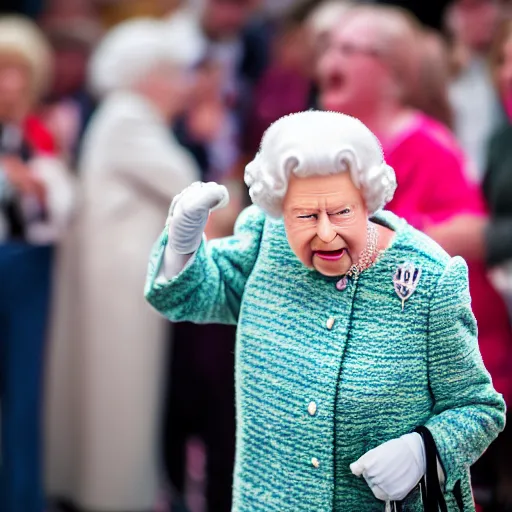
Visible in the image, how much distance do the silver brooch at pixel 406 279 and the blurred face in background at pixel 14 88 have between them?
7.70 ft

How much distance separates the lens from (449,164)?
2682 millimetres

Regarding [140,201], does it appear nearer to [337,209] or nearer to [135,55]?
[135,55]

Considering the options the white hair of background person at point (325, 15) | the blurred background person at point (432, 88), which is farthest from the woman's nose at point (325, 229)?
the white hair of background person at point (325, 15)

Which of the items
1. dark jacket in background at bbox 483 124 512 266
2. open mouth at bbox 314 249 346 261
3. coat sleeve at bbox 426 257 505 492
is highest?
dark jacket in background at bbox 483 124 512 266

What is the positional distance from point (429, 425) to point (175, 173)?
7.27ft

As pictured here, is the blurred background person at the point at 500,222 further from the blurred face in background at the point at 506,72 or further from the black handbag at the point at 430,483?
the black handbag at the point at 430,483

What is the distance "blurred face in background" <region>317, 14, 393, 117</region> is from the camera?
9.09 ft

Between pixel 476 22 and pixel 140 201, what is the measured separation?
150 centimetres

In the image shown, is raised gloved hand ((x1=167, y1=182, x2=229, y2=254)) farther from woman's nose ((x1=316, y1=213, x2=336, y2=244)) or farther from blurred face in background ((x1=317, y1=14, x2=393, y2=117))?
blurred face in background ((x1=317, y1=14, x2=393, y2=117))

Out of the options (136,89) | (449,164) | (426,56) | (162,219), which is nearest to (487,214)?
(449,164)

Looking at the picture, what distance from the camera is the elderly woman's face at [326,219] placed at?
5.33 feet

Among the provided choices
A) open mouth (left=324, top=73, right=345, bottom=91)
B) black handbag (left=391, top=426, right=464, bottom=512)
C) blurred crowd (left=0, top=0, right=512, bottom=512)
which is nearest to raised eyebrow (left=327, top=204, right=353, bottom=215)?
black handbag (left=391, top=426, right=464, bottom=512)

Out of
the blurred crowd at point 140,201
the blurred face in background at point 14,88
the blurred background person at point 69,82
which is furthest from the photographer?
the blurred background person at point 69,82

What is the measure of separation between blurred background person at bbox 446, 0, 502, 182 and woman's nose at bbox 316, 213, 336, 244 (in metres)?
2.17
